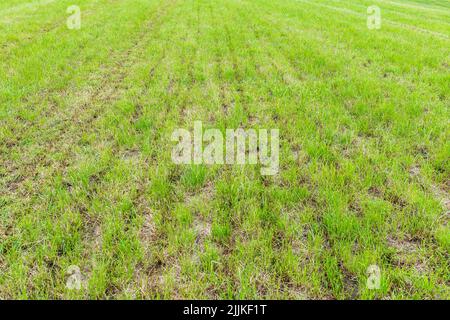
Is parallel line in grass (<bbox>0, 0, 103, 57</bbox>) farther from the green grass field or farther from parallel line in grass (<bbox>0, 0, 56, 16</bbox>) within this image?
parallel line in grass (<bbox>0, 0, 56, 16</bbox>)

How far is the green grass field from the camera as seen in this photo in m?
2.71

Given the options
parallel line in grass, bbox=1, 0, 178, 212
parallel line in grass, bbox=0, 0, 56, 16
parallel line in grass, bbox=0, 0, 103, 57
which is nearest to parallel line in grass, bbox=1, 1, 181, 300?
parallel line in grass, bbox=1, 0, 178, 212

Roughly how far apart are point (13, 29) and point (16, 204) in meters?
10.1

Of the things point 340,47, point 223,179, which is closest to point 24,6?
point 340,47

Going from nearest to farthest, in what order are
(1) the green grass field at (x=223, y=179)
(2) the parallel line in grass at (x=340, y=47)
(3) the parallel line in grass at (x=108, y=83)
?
1. (1) the green grass field at (x=223, y=179)
2. (3) the parallel line in grass at (x=108, y=83)
3. (2) the parallel line in grass at (x=340, y=47)

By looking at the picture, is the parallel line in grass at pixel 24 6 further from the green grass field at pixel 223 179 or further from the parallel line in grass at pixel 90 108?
the parallel line in grass at pixel 90 108

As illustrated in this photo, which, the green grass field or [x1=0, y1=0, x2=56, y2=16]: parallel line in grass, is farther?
[x1=0, y1=0, x2=56, y2=16]: parallel line in grass


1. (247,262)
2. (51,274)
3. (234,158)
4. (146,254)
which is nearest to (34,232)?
(51,274)

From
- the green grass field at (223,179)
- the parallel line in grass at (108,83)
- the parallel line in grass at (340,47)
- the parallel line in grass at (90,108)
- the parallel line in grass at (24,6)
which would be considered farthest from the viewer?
the parallel line in grass at (24,6)

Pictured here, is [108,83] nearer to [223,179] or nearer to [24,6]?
[223,179]

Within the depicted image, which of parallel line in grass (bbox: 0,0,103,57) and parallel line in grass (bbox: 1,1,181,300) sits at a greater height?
parallel line in grass (bbox: 0,0,103,57)

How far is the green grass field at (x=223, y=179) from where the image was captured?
271 centimetres

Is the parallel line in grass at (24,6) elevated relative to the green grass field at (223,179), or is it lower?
elevated

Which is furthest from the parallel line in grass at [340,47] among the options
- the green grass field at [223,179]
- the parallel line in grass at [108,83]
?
the parallel line in grass at [108,83]
